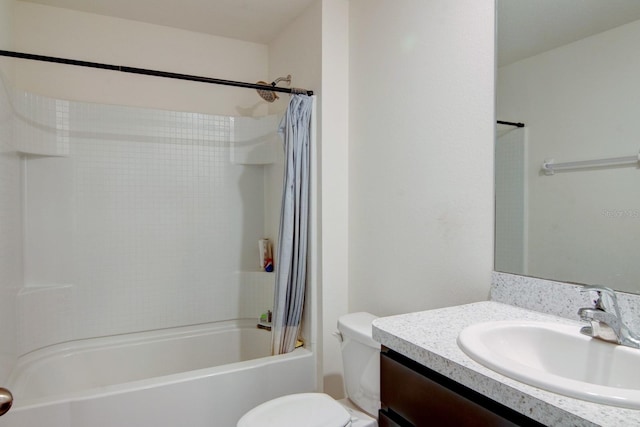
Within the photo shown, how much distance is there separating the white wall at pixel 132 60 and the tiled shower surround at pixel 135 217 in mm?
154

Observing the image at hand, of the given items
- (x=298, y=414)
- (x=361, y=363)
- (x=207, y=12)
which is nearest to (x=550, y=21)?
(x=361, y=363)

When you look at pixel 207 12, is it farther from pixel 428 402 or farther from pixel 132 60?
pixel 428 402

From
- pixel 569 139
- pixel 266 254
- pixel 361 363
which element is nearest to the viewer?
pixel 569 139

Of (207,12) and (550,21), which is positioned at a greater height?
(207,12)

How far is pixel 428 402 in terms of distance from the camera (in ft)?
2.70

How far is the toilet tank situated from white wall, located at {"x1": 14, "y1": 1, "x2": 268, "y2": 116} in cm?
193

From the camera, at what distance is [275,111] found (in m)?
2.82

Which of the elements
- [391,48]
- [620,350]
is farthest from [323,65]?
[620,350]

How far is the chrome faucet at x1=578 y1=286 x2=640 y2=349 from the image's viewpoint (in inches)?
32.9

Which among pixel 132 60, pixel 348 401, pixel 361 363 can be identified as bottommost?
pixel 348 401

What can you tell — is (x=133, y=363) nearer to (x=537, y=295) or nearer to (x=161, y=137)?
(x=161, y=137)

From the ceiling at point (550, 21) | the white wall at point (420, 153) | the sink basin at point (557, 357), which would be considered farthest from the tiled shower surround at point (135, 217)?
the sink basin at point (557, 357)

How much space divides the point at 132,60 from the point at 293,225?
164 cm

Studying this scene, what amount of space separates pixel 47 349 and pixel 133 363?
48 cm
